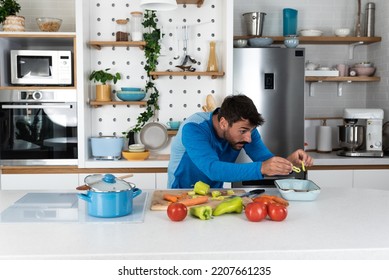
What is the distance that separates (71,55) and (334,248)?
3204mm

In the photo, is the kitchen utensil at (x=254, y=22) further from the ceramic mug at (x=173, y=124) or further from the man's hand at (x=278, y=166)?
the man's hand at (x=278, y=166)

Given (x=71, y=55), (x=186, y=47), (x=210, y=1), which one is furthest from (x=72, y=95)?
(x=210, y=1)

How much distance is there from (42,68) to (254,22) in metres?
2.02

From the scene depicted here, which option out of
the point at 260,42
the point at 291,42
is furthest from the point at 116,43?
the point at 291,42

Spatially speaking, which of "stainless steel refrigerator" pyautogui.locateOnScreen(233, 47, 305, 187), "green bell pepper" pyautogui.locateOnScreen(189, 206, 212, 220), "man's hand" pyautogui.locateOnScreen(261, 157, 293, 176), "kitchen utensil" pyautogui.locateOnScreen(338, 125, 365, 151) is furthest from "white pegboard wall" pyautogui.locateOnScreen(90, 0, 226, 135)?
"green bell pepper" pyautogui.locateOnScreen(189, 206, 212, 220)

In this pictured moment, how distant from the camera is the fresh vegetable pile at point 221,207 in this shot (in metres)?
1.95

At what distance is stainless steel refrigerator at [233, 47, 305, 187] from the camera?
4.33 metres

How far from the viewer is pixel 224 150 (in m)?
2.88

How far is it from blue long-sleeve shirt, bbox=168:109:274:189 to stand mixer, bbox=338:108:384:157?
1827mm

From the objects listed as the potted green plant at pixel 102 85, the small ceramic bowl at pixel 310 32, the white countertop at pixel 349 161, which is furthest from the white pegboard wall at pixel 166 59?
the white countertop at pixel 349 161

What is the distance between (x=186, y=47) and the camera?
4559 millimetres

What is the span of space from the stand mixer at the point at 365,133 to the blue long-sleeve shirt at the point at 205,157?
5.99 ft

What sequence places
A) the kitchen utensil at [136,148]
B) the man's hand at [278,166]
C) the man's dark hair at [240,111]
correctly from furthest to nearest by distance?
1. the kitchen utensil at [136,148]
2. the man's dark hair at [240,111]
3. the man's hand at [278,166]
